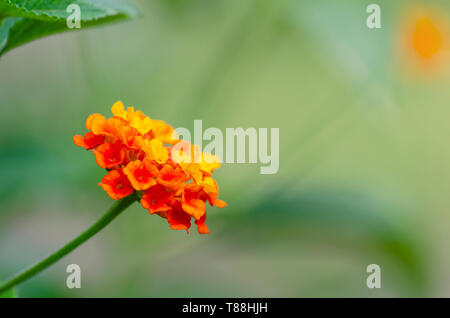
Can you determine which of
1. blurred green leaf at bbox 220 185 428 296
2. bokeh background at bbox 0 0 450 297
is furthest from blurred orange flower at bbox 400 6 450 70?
blurred green leaf at bbox 220 185 428 296

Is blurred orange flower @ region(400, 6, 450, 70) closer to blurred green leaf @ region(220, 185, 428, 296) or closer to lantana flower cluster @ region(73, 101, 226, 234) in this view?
blurred green leaf @ region(220, 185, 428, 296)

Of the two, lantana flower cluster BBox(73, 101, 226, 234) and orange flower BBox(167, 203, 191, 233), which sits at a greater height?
lantana flower cluster BBox(73, 101, 226, 234)

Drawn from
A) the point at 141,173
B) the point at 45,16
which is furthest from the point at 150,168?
the point at 45,16

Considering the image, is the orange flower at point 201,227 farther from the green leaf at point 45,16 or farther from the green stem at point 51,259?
the green leaf at point 45,16
